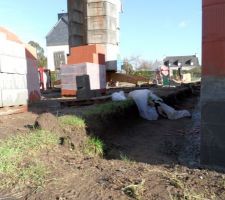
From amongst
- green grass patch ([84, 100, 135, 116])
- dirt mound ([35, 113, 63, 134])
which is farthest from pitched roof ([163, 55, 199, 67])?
dirt mound ([35, 113, 63, 134])

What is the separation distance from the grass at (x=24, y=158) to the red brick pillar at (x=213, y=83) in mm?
2434

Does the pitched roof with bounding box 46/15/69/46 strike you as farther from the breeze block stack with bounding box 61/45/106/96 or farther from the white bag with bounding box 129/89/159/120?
the white bag with bounding box 129/89/159/120

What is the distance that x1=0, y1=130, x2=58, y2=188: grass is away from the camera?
13.7 ft

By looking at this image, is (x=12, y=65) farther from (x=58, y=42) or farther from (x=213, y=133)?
(x=58, y=42)

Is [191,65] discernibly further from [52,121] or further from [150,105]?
[52,121]

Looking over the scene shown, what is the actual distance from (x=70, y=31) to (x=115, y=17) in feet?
8.57

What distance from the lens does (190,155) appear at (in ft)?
26.1

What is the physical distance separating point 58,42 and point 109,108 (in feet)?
178

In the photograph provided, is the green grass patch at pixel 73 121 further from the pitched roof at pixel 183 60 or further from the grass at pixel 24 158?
the pitched roof at pixel 183 60

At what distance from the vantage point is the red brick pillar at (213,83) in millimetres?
6062

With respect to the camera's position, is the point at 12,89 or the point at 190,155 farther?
the point at 12,89

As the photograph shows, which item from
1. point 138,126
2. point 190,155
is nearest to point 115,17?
point 138,126

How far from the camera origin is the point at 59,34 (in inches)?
2491

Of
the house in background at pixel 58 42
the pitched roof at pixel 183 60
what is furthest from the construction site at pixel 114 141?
the pitched roof at pixel 183 60
